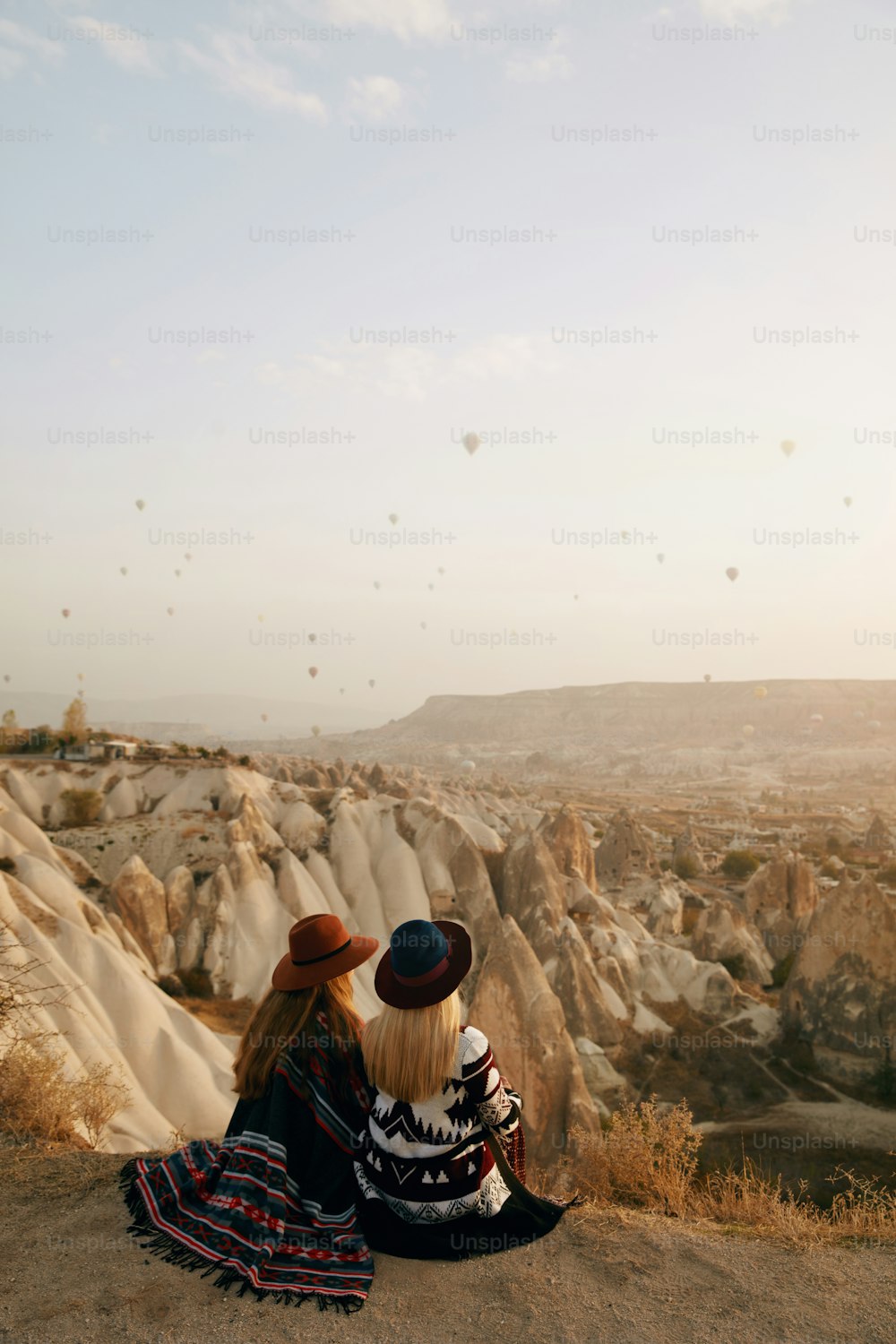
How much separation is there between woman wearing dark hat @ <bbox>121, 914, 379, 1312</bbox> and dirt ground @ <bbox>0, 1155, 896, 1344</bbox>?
0.32 feet

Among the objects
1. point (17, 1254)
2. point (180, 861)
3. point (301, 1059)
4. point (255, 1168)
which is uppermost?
point (301, 1059)

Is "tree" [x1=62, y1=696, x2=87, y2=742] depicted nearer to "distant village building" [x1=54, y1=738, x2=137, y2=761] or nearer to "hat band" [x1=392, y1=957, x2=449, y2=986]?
"distant village building" [x1=54, y1=738, x2=137, y2=761]

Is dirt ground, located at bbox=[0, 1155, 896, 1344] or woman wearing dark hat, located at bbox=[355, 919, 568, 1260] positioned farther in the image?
woman wearing dark hat, located at bbox=[355, 919, 568, 1260]

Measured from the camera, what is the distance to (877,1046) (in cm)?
1670

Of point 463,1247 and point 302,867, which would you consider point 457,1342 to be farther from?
point 302,867

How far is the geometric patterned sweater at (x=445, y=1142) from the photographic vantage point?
304 cm

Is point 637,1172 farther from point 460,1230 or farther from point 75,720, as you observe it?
point 75,720

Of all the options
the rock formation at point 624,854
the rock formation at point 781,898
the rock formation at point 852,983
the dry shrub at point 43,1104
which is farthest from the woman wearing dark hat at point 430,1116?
the rock formation at point 624,854

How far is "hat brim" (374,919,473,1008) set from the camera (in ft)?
9.82

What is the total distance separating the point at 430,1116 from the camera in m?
3.04

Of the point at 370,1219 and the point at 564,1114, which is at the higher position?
the point at 370,1219

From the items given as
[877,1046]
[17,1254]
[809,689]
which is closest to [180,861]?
[877,1046]

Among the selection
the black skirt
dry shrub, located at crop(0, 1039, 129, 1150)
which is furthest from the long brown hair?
dry shrub, located at crop(0, 1039, 129, 1150)

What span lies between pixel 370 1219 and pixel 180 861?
22.3m
